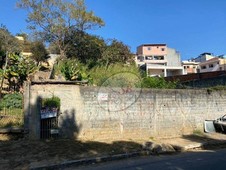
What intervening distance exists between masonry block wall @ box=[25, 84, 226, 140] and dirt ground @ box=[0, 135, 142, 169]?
69cm

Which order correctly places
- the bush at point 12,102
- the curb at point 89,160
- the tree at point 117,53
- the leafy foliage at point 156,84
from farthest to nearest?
the tree at point 117,53 → the leafy foliage at point 156,84 → the bush at point 12,102 → the curb at point 89,160

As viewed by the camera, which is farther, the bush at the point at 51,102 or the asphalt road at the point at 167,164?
the bush at the point at 51,102

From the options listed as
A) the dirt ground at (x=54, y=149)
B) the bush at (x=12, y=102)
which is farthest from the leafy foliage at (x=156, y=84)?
the bush at (x=12, y=102)

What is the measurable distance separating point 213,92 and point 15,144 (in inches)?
382

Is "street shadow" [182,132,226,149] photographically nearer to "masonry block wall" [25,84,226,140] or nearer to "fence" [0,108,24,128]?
"masonry block wall" [25,84,226,140]

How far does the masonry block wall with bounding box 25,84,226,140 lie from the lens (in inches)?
424

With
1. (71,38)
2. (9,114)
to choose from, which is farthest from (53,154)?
(71,38)

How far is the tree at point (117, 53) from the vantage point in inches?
1355

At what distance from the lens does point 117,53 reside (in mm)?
36594

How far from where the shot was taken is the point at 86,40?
33.1 metres

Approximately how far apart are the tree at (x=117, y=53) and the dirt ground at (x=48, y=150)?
23.0 m

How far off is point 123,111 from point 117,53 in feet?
82.5

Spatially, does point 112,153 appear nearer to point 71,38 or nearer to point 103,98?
point 103,98

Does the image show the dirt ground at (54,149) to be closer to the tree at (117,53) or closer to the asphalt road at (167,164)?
the asphalt road at (167,164)
